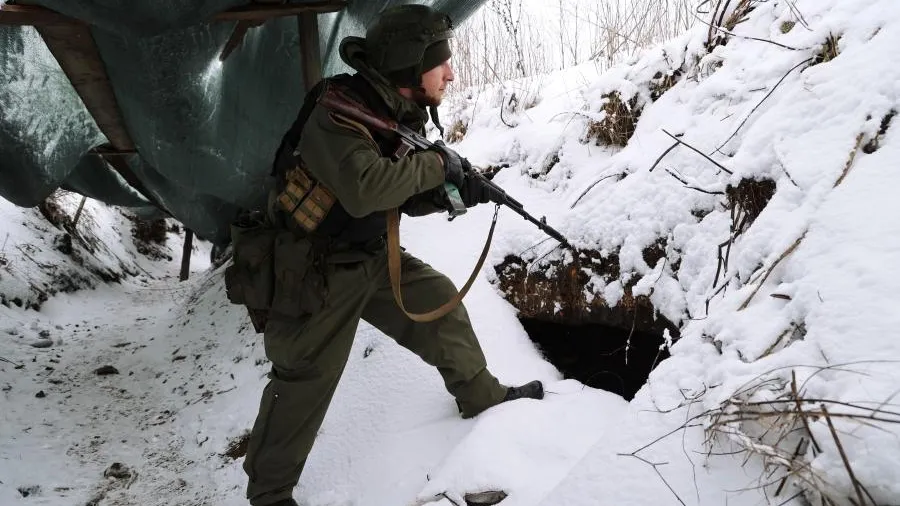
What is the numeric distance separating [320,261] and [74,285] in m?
5.45

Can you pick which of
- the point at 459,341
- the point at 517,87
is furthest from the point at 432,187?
the point at 517,87

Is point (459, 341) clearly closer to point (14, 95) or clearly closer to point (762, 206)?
point (762, 206)

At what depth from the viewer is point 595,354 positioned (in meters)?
2.53

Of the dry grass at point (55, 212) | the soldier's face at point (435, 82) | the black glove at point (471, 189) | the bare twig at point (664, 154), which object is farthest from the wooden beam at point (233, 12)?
the dry grass at point (55, 212)

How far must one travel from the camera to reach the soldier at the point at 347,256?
5.75ft

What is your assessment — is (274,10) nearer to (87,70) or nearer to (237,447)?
(87,70)

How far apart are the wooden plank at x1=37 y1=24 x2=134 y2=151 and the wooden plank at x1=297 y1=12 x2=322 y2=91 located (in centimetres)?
89

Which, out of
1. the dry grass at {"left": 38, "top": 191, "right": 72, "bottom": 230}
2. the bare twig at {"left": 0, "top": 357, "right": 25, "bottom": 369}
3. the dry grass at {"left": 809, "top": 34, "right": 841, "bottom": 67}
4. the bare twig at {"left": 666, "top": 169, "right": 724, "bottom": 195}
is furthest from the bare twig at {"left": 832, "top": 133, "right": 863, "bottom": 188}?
the dry grass at {"left": 38, "top": 191, "right": 72, "bottom": 230}

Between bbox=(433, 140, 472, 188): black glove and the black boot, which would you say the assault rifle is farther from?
the black boot

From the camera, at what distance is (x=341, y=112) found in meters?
1.70

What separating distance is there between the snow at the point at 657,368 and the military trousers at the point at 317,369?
0.51ft

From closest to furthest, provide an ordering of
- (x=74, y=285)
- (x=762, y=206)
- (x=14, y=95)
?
(x=762, y=206) < (x=14, y=95) < (x=74, y=285)

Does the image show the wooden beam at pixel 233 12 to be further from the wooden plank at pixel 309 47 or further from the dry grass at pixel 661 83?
the dry grass at pixel 661 83

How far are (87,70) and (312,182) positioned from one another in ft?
5.20
